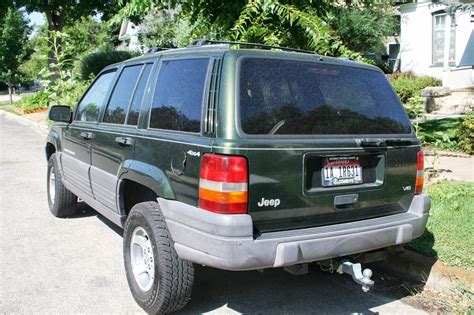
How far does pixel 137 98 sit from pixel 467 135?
6897 mm

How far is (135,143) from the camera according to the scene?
3.93 meters

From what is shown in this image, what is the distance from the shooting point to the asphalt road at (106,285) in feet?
12.8

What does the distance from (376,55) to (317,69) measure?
2442 cm

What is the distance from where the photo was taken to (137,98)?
4180mm

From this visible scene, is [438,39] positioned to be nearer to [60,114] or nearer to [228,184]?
[60,114]

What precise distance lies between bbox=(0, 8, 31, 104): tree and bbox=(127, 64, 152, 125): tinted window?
25830mm

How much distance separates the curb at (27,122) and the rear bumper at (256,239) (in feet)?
47.2

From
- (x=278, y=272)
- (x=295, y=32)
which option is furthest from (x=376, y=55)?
(x=278, y=272)

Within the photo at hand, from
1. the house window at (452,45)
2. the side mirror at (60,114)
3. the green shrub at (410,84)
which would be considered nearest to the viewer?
the side mirror at (60,114)

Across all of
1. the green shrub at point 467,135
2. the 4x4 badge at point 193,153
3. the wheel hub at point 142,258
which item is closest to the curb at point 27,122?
the green shrub at point 467,135

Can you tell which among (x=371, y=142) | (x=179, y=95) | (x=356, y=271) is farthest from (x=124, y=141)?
(x=356, y=271)

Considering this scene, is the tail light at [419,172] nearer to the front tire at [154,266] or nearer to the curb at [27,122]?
the front tire at [154,266]

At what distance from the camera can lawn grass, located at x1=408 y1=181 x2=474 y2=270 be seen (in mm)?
4254

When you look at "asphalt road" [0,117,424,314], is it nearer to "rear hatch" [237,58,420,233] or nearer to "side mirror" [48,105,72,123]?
"rear hatch" [237,58,420,233]
